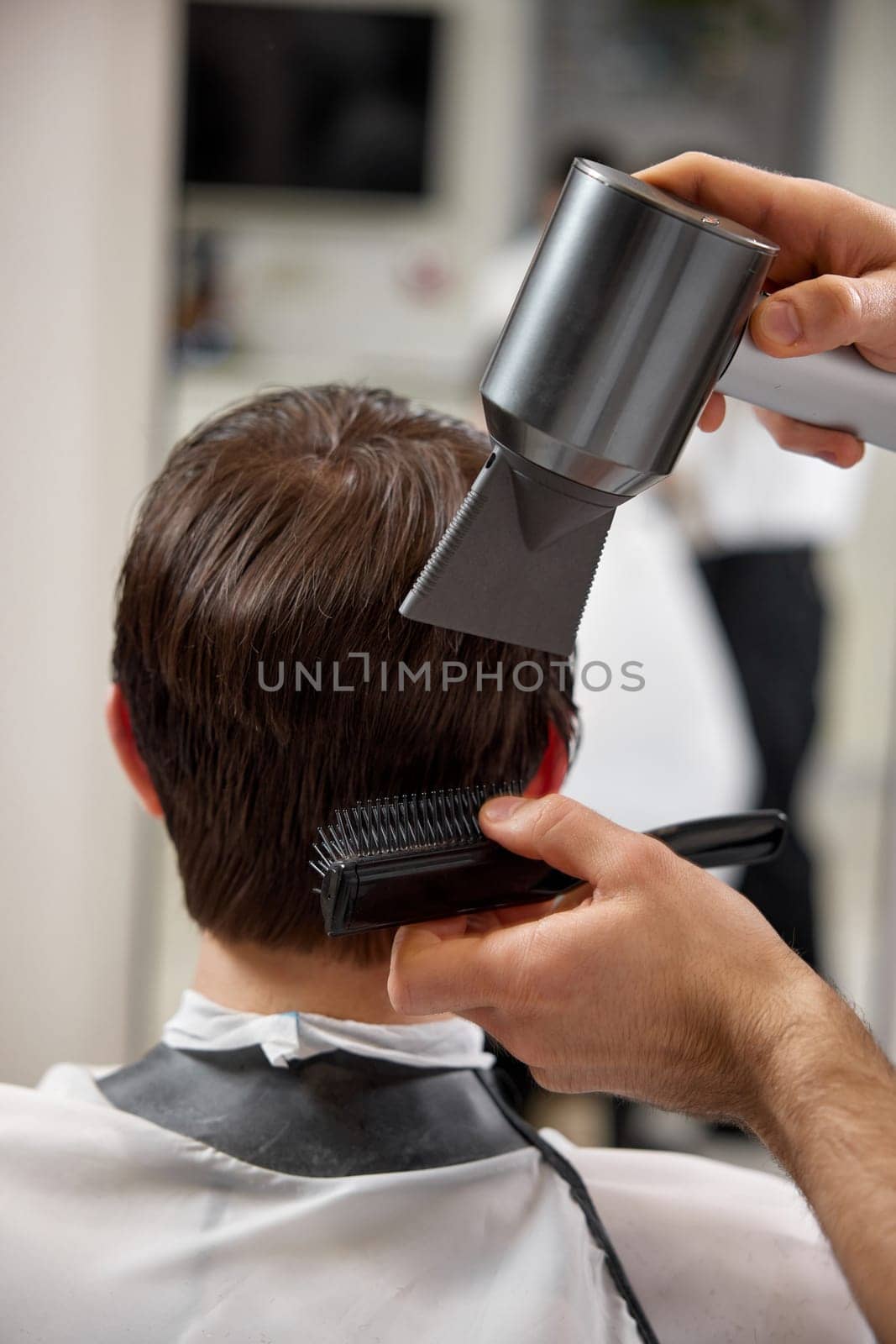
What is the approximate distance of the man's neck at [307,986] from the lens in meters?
0.87

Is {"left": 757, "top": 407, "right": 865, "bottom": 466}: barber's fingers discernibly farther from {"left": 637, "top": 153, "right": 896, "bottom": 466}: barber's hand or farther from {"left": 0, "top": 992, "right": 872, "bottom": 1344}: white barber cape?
{"left": 0, "top": 992, "right": 872, "bottom": 1344}: white barber cape

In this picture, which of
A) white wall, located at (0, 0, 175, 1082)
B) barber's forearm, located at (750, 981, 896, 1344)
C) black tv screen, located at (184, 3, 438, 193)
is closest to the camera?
barber's forearm, located at (750, 981, 896, 1344)

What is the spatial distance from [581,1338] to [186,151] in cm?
218

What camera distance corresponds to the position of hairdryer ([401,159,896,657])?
1.95 feet

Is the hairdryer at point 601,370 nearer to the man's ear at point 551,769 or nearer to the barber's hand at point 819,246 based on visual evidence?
the barber's hand at point 819,246

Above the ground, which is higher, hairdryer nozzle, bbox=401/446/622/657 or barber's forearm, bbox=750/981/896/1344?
hairdryer nozzle, bbox=401/446/622/657

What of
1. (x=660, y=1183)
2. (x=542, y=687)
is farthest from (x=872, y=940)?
(x=542, y=687)

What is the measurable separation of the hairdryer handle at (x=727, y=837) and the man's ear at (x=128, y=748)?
1.30 ft

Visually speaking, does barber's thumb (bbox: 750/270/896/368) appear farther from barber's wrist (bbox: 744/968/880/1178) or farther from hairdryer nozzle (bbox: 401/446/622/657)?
barber's wrist (bbox: 744/968/880/1178)

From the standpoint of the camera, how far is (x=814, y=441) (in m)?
0.86

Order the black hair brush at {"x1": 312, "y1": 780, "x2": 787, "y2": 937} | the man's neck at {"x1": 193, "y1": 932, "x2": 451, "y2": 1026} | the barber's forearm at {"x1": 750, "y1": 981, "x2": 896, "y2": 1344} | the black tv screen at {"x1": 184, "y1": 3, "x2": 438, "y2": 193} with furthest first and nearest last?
the black tv screen at {"x1": 184, "y1": 3, "x2": 438, "y2": 193} → the man's neck at {"x1": 193, "y1": 932, "x2": 451, "y2": 1026} → the black hair brush at {"x1": 312, "y1": 780, "x2": 787, "y2": 937} → the barber's forearm at {"x1": 750, "y1": 981, "x2": 896, "y2": 1344}

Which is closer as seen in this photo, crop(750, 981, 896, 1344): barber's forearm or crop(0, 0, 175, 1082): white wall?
crop(750, 981, 896, 1344): barber's forearm

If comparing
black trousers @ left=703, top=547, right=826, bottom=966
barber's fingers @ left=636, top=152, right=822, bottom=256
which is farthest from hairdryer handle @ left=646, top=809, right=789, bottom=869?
black trousers @ left=703, top=547, right=826, bottom=966

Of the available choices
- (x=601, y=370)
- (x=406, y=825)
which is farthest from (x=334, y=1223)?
(x=601, y=370)
